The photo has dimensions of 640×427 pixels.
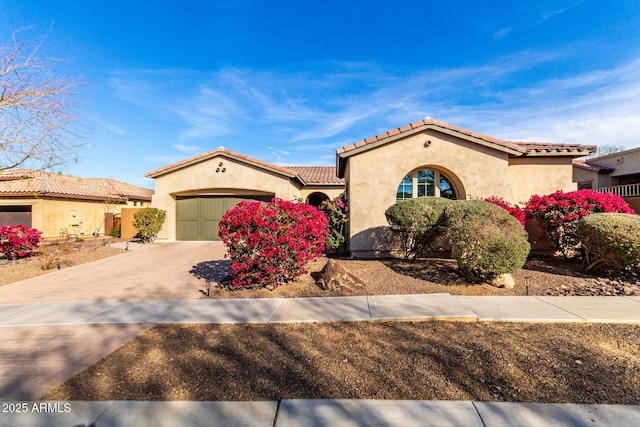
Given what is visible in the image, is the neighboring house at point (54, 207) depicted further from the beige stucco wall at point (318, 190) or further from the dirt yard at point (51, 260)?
the beige stucco wall at point (318, 190)

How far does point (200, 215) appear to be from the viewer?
1555 cm

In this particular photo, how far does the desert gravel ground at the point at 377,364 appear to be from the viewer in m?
2.80

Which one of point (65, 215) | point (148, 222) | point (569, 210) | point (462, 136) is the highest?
point (462, 136)

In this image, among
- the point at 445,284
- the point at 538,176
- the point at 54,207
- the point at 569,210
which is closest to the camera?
the point at 445,284

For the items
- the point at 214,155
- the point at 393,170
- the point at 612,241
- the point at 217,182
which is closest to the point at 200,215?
the point at 217,182

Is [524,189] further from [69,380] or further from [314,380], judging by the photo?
[69,380]

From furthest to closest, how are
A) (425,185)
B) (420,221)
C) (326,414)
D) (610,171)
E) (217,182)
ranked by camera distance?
(610,171), (217,182), (425,185), (420,221), (326,414)

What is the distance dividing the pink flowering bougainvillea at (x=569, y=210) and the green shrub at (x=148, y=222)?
16.7 m

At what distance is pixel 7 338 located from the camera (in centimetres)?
437

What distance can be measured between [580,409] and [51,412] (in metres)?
4.97

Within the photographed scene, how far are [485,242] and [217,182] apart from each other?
42.6ft

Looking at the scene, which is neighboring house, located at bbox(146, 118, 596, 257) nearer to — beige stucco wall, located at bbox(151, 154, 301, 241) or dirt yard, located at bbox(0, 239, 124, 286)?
beige stucco wall, located at bbox(151, 154, 301, 241)

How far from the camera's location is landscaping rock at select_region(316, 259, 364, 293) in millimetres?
6312

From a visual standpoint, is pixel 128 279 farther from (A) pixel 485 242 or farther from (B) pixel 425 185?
(B) pixel 425 185
